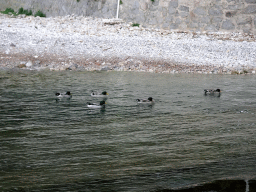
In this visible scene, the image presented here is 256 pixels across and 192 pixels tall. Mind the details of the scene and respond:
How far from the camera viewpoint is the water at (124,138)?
6.70 metres

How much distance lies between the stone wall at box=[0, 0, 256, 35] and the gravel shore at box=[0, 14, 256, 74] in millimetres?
832

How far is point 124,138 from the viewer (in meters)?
9.09

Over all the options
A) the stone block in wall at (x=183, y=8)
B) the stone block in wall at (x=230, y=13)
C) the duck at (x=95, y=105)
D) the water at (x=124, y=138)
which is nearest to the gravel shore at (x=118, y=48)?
the stone block in wall at (x=230, y=13)

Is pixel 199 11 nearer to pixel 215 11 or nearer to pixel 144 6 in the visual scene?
pixel 215 11

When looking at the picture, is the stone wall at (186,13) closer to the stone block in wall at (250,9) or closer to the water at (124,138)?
the stone block in wall at (250,9)

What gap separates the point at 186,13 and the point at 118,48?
628 centimetres

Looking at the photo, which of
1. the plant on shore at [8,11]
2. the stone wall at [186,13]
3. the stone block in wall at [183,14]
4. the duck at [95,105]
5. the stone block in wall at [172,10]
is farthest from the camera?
the plant on shore at [8,11]

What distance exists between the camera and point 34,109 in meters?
12.2

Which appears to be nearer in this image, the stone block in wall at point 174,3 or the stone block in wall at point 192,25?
the stone block in wall at point 192,25

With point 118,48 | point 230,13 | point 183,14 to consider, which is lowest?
point 118,48

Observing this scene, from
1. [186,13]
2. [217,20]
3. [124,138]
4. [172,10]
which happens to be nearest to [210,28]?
[217,20]

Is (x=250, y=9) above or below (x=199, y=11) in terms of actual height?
above

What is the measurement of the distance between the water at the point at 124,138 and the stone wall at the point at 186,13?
1130cm

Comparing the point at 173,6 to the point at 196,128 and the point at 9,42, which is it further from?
the point at 196,128
